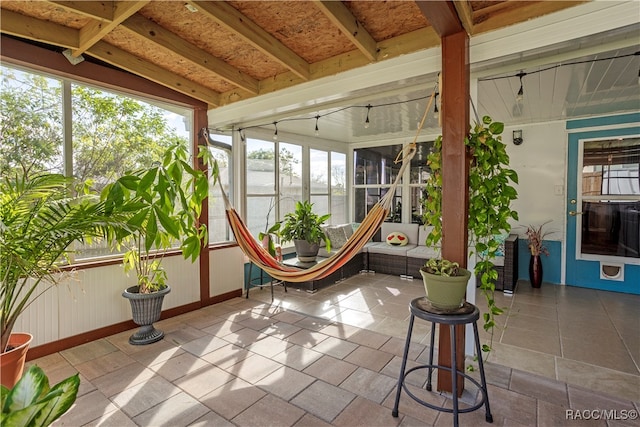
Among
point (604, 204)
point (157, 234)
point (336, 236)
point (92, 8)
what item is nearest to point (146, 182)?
point (157, 234)

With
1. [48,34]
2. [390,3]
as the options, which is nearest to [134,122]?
[48,34]

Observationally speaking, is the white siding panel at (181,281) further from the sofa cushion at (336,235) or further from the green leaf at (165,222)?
the sofa cushion at (336,235)

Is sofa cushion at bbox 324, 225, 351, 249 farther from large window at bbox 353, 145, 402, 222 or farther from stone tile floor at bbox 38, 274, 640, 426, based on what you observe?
stone tile floor at bbox 38, 274, 640, 426

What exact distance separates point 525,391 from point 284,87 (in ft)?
9.64

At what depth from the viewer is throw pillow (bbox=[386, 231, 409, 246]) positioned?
16.8 ft

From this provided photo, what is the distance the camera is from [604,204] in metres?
4.07

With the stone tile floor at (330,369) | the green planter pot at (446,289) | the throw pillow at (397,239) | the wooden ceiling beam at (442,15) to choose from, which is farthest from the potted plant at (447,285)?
the throw pillow at (397,239)

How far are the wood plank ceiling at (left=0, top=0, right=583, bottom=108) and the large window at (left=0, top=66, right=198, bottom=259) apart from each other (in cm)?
36

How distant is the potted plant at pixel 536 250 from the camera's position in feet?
13.7

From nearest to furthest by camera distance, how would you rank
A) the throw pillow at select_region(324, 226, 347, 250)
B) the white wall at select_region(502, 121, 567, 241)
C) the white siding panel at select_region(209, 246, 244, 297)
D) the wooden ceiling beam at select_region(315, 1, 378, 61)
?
1. the wooden ceiling beam at select_region(315, 1, 378, 61)
2. the white siding panel at select_region(209, 246, 244, 297)
3. the white wall at select_region(502, 121, 567, 241)
4. the throw pillow at select_region(324, 226, 347, 250)

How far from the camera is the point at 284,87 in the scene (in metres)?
2.93

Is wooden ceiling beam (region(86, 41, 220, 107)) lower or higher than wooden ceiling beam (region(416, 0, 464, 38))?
higher

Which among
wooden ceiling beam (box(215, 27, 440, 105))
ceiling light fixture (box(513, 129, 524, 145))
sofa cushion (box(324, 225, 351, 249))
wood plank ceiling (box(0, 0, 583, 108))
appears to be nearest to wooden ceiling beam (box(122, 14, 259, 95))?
wood plank ceiling (box(0, 0, 583, 108))

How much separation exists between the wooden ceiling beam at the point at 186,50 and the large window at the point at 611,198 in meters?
4.35
